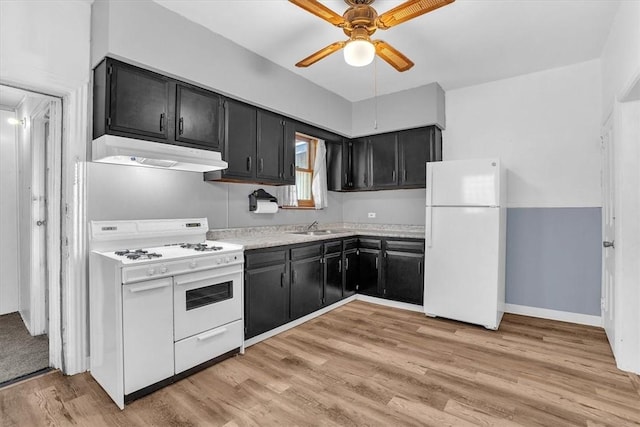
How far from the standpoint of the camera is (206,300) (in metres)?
2.44

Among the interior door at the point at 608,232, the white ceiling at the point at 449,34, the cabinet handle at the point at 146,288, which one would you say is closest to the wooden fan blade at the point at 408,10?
the white ceiling at the point at 449,34

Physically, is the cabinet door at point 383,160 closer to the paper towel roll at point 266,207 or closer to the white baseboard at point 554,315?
the paper towel roll at point 266,207

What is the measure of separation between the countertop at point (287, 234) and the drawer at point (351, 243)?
75mm

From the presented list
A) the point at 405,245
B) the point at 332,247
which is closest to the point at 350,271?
the point at 332,247

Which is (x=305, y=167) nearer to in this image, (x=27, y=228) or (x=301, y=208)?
(x=301, y=208)

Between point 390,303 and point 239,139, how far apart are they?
2.77m

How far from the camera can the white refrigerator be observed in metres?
3.28

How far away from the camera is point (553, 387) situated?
2.24 meters

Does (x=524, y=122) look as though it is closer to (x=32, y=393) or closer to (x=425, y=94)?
(x=425, y=94)

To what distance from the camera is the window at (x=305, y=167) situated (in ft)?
14.5

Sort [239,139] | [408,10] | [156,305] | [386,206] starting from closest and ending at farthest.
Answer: [408,10]
[156,305]
[239,139]
[386,206]

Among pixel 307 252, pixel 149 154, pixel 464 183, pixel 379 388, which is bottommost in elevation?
pixel 379 388

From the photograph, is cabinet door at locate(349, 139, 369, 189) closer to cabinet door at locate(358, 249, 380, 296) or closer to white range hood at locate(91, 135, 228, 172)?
cabinet door at locate(358, 249, 380, 296)

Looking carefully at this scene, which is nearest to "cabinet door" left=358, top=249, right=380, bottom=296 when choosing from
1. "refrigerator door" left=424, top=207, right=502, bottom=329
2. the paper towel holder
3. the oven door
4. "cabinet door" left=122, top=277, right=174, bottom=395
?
"refrigerator door" left=424, top=207, right=502, bottom=329
